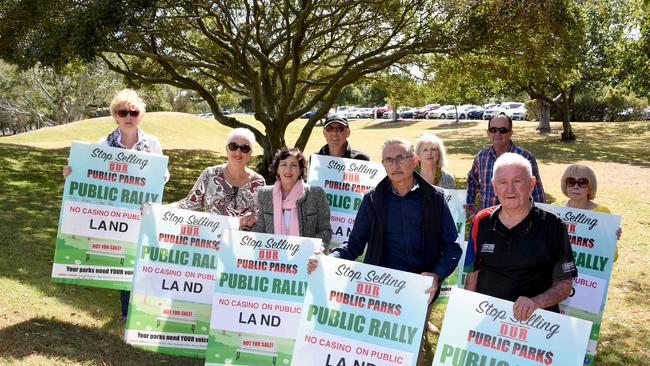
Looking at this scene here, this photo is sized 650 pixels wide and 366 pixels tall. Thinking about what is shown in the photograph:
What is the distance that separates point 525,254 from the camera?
136 inches

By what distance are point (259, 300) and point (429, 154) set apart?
7.22 ft

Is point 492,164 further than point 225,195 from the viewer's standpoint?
Yes

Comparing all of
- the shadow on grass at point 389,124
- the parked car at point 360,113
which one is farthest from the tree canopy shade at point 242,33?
the parked car at point 360,113

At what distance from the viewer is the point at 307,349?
13.2 feet

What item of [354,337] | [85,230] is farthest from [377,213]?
[85,230]

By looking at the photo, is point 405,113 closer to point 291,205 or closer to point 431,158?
point 431,158

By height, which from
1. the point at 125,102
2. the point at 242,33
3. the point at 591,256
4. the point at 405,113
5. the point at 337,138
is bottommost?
the point at 591,256

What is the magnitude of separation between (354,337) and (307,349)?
12.8 inches

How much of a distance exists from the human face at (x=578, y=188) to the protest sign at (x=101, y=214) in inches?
142

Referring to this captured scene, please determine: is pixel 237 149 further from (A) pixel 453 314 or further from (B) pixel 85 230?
(A) pixel 453 314

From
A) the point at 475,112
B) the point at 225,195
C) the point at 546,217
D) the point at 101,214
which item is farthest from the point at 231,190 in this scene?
the point at 475,112

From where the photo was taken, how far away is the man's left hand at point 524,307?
3395mm

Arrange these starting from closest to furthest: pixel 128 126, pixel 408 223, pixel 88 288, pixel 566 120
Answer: pixel 408 223 → pixel 128 126 → pixel 88 288 → pixel 566 120

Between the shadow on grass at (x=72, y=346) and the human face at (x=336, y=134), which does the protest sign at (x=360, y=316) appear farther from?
the human face at (x=336, y=134)
